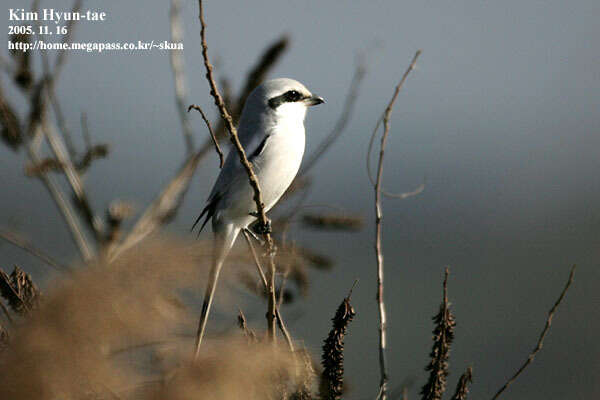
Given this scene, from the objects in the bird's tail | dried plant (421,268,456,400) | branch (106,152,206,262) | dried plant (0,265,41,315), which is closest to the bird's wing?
branch (106,152,206,262)

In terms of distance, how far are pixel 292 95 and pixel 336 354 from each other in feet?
6.66

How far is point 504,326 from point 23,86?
59.0 feet

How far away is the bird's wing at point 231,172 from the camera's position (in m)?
3.16

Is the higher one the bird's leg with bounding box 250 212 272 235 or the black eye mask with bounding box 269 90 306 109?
the black eye mask with bounding box 269 90 306 109

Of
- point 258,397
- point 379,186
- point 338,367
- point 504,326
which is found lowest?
point 504,326

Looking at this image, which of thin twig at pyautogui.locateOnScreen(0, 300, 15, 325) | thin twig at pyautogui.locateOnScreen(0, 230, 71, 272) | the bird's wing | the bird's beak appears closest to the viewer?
thin twig at pyautogui.locateOnScreen(0, 300, 15, 325)

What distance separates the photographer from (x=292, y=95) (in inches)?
131

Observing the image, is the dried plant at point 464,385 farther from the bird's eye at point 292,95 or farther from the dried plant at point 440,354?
the bird's eye at point 292,95

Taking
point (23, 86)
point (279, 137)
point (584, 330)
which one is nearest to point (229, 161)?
point (279, 137)

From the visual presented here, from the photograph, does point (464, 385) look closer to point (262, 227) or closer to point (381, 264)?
point (381, 264)

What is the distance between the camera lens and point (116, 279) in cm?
83

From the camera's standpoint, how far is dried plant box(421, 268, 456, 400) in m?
1.48

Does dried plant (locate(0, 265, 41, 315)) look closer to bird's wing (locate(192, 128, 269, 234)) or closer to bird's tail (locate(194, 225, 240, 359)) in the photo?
bird's tail (locate(194, 225, 240, 359))

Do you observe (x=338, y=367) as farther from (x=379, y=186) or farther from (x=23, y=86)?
(x=23, y=86)
